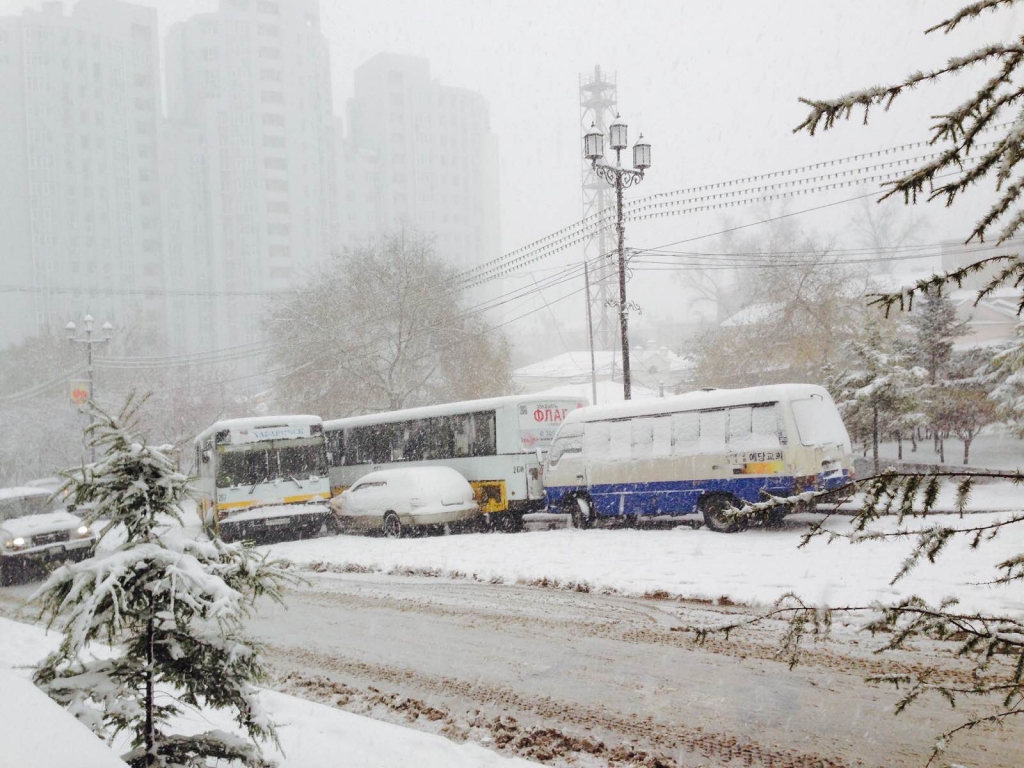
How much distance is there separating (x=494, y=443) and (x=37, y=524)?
987 centimetres

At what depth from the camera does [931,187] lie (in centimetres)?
284

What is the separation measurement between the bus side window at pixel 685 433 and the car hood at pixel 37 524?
1171cm

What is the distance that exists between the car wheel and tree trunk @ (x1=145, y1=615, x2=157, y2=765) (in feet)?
48.8

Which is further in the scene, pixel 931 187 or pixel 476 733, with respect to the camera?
pixel 476 733

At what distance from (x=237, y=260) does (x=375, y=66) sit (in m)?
40.6

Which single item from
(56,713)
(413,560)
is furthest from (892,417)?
(56,713)

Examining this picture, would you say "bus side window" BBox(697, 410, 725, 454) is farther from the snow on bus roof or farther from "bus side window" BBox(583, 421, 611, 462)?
the snow on bus roof

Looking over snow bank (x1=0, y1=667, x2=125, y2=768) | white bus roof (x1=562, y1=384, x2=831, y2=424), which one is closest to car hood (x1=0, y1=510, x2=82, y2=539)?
white bus roof (x1=562, y1=384, x2=831, y2=424)

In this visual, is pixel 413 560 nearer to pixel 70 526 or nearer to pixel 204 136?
pixel 70 526

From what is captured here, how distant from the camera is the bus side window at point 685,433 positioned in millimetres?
16281

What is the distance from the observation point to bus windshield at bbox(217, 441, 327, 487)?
1925 cm

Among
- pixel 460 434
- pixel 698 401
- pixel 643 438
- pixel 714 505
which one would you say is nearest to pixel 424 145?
pixel 460 434

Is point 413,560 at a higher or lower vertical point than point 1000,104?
lower

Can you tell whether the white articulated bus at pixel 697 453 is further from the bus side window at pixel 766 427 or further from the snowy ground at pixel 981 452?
the snowy ground at pixel 981 452
